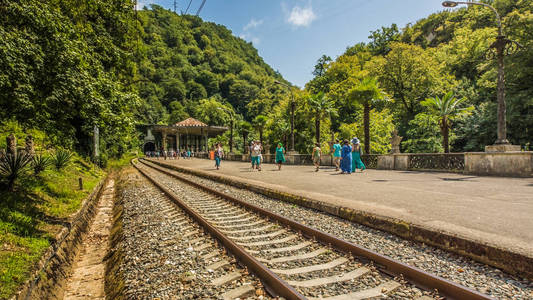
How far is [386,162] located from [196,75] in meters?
114

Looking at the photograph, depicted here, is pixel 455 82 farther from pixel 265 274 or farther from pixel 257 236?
pixel 265 274

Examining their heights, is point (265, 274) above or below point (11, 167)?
below

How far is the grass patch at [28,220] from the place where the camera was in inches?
151

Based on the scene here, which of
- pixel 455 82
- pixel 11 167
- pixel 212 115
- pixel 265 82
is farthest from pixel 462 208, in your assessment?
pixel 265 82

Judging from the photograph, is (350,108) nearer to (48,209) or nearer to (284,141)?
(284,141)

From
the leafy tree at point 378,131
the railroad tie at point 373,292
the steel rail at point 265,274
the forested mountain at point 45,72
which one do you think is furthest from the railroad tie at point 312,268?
→ the leafy tree at point 378,131

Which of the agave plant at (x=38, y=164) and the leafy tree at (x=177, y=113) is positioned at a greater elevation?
the leafy tree at (x=177, y=113)

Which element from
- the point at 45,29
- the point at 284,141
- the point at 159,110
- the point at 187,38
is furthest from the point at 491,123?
the point at 187,38

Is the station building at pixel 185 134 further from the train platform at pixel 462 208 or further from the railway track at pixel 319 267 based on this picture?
the railway track at pixel 319 267

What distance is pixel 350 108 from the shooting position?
152ft

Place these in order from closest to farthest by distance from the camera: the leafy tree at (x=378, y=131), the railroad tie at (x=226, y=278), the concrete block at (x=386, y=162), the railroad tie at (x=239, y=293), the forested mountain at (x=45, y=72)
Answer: the railroad tie at (x=239, y=293), the railroad tie at (x=226, y=278), the forested mountain at (x=45, y=72), the concrete block at (x=386, y=162), the leafy tree at (x=378, y=131)

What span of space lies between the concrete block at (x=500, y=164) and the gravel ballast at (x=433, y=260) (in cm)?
956

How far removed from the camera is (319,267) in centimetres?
352

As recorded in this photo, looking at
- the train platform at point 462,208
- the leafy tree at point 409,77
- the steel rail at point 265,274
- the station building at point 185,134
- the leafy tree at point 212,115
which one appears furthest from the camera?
the leafy tree at point 212,115
